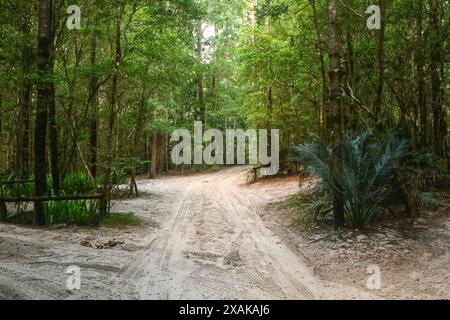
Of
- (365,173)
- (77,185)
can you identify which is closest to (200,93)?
(77,185)

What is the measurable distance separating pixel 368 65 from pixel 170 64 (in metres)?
8.31

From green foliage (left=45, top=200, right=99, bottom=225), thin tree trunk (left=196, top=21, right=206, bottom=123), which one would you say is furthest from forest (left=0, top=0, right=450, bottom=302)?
thin tree trunk (left=196, top=21, right=206, bottom=123)

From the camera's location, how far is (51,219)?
955 centimetres

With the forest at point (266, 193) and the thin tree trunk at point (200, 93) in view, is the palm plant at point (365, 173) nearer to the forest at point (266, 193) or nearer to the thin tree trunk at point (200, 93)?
the forest at point (266, 193)

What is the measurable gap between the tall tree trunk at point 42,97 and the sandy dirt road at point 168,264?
1.58 m

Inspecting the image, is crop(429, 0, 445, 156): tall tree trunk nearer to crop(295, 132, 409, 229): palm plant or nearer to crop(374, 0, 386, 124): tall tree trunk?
crop(374, 0, 386, 124): tall tree trunk

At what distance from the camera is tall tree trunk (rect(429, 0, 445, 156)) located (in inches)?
401

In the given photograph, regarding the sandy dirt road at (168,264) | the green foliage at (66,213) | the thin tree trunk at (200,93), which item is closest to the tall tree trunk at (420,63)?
the sandy dirt road at (168,264)

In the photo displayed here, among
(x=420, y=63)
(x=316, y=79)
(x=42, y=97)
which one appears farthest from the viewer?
(x=316, y=79)

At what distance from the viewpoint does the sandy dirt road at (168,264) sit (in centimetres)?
534

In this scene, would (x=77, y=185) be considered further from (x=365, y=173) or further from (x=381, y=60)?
(x=381, y=60)

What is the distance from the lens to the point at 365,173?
7.96 meters

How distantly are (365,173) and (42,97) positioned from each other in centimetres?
814

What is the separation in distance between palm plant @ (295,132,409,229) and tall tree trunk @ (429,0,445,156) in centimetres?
356
